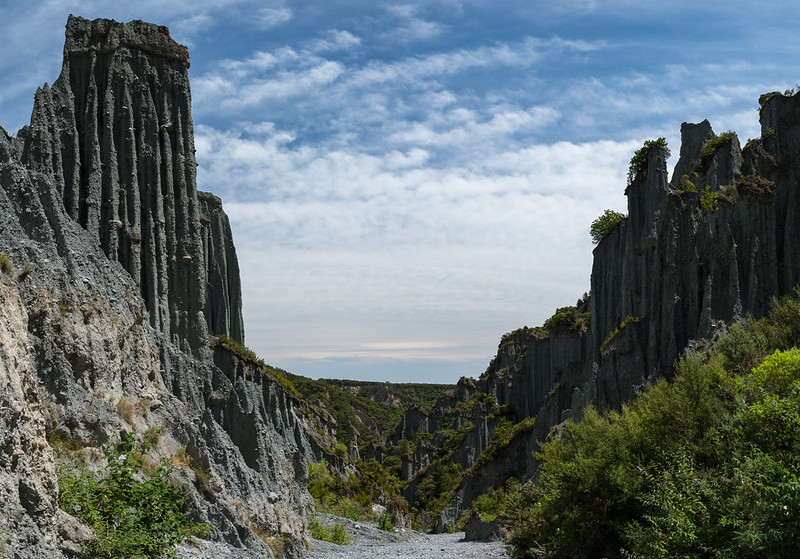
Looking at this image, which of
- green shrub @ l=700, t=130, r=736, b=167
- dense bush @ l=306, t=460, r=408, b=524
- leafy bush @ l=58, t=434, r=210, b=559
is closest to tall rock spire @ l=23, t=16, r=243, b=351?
leafy bush @ l=58, t=434, r=210, b=559

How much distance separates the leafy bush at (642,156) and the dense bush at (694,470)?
17.0m

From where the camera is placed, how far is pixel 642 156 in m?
53.4

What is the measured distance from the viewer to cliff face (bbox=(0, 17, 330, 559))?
583 inches

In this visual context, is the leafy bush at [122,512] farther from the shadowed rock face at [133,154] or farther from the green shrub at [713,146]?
the green shrub at [713,146]

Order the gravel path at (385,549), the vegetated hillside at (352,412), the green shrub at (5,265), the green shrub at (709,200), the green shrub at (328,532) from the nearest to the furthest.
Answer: the green shrub at (5,265) < the gravel path at (385,549) < the green shrub at (328,532) < the green shrub at (709,200) < the vegetated hillside at (352,412)

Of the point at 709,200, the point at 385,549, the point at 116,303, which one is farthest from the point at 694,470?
the point at 709,200

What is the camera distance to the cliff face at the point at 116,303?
14.8 meters

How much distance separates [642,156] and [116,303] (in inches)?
1544

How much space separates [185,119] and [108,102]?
394cm

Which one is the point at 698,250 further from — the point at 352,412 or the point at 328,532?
the point at 352,412

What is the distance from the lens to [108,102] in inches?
1288

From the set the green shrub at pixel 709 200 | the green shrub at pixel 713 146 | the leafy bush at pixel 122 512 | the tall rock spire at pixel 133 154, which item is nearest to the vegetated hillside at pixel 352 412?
the green shrub at pixel 713 146

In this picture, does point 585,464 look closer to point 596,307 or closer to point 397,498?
point 596,307

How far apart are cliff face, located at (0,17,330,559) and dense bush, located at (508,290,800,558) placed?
438 inches
